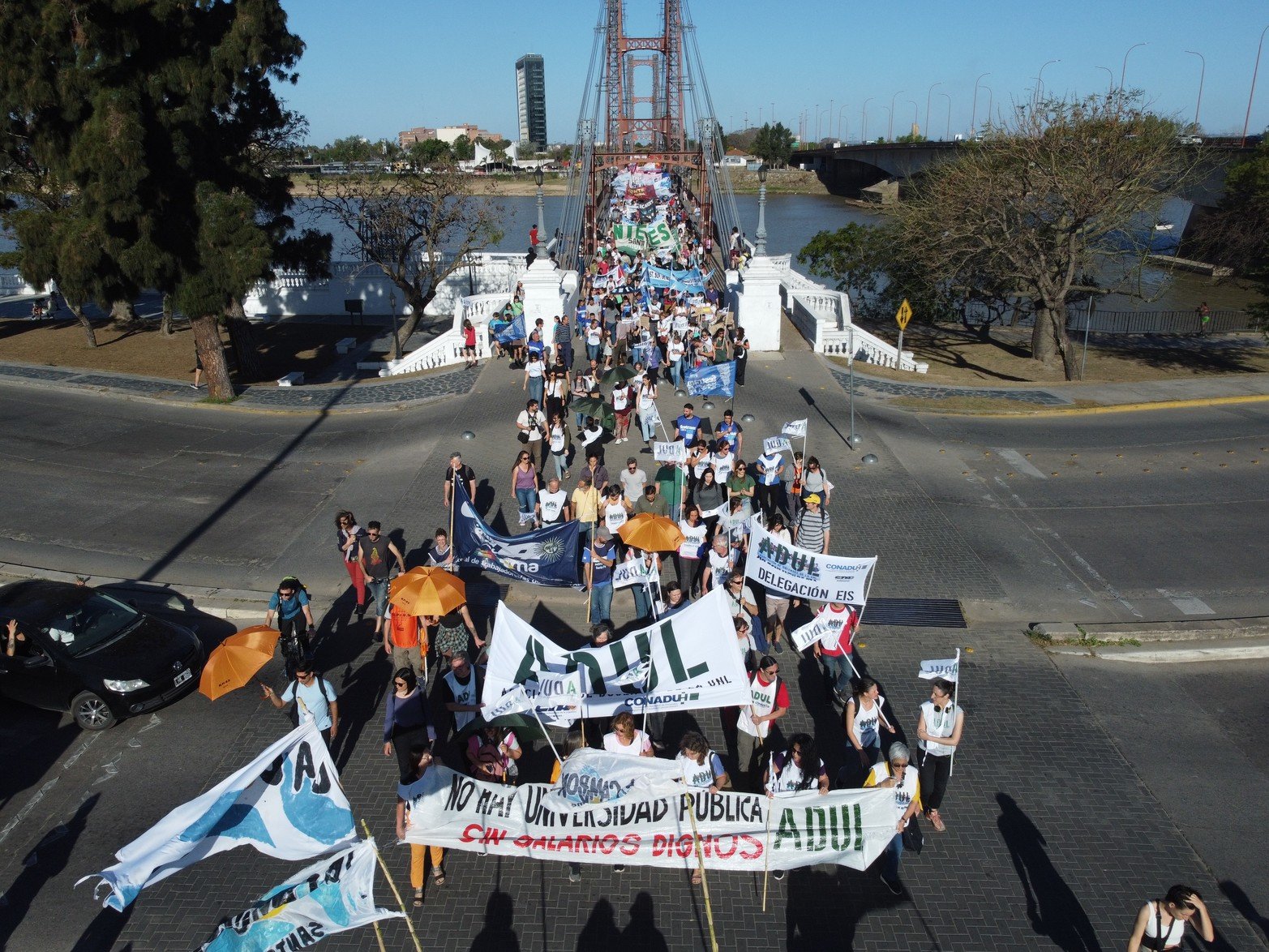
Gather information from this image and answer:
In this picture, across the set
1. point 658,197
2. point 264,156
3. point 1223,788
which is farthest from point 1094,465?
point 658,197

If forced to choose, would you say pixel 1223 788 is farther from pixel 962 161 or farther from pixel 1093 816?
pixel 962 161

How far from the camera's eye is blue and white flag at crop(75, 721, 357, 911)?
5.82 metres

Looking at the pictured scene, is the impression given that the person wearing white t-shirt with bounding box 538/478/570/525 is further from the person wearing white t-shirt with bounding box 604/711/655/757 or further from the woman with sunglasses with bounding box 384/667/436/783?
the person wearing white t-shirt with bounding box 604/711/655/757

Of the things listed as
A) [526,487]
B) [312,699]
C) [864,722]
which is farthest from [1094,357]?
[312,699]

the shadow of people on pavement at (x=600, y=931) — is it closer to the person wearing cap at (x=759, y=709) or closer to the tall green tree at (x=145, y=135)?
the person wearing cap at (x=759, y=709)

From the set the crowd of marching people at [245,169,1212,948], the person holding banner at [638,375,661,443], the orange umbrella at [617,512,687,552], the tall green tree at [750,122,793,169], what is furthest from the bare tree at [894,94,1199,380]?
the tall green tree at [750,122,793,169]

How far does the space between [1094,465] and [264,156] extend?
28103mm

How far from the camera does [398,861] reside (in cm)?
750

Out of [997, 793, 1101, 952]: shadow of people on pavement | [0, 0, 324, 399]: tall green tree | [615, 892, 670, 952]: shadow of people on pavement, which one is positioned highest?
[0, 0, 324, 399]: tall green tree

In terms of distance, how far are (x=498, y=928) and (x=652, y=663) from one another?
2.47m

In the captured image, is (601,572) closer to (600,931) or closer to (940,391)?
(600,931)

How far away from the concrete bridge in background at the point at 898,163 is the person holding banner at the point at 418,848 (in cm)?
3518

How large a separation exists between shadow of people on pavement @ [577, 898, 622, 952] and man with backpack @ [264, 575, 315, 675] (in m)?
4.84

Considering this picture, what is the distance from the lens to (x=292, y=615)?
32.9 ft
